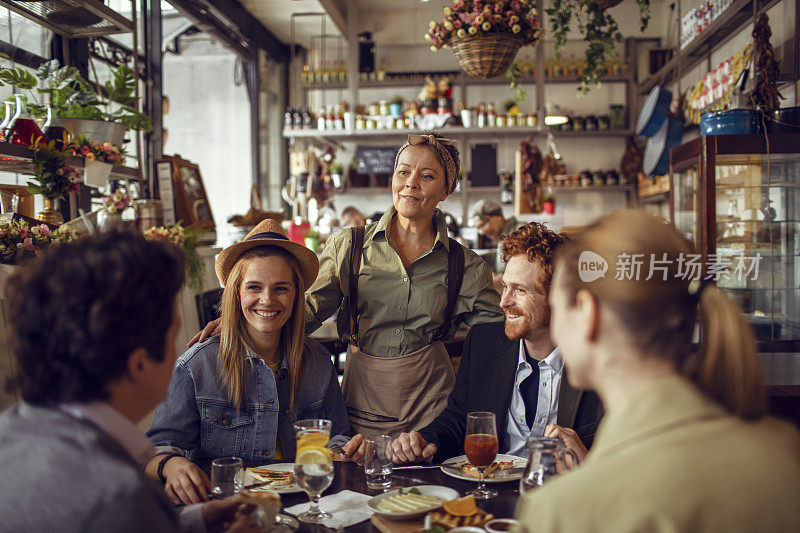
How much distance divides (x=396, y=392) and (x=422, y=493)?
100 cm

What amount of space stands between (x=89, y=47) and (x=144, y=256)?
4183mm

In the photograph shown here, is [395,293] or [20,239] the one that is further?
[395,293]

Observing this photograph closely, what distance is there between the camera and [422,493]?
5.32 ft

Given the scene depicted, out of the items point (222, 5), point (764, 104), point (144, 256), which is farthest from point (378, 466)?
point (222, 5)

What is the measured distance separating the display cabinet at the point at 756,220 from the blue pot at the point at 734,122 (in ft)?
0.20

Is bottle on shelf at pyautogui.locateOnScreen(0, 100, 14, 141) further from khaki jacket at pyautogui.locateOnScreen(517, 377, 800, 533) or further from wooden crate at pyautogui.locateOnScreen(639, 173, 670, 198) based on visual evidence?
wooden crate at pyautogui.locateOnScreen(639, 173, 670, 198)

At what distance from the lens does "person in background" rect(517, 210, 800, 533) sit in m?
0.79

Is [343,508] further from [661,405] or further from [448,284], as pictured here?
[448,284]

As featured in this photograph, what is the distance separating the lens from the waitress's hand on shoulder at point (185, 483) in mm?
1658

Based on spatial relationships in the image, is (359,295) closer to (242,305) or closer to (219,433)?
(242,305)

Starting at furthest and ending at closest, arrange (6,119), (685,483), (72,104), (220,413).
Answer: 1. (72,104)
2. (6,119)
3. (220,413)
4. (685,483)

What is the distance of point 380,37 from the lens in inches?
364

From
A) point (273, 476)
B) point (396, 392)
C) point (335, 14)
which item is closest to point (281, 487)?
point (273, 476)

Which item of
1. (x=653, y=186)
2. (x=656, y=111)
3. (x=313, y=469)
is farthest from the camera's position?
(x=653, y=186)
